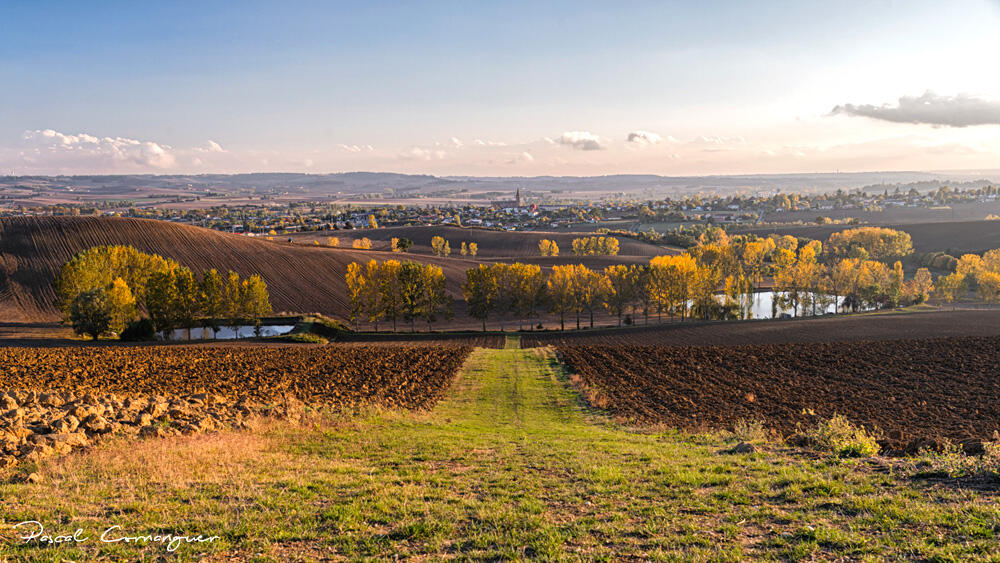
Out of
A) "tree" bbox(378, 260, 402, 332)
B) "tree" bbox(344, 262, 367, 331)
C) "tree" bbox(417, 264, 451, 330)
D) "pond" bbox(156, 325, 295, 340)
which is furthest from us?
"tree" bbox(344, 262, 367, 331)

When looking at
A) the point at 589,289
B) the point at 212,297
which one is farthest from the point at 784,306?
the point at 212,297

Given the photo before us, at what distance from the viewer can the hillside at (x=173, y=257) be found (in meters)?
88.4

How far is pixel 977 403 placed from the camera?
2888 cm

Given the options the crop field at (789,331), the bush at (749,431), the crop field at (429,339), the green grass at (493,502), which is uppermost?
the green grass at (493,502)

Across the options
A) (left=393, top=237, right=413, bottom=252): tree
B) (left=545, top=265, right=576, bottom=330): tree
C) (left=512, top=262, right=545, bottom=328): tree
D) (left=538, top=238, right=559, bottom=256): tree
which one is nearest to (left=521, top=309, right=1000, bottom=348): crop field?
(left=545, top=265, right=576, bottom=330): tree

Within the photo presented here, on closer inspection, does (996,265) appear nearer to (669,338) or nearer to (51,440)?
(669,338)

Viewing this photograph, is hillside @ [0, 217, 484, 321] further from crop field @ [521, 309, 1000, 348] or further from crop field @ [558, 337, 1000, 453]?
crop field @ [558, 337, 1000, 453]

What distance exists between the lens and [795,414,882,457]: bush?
1697 centimetres

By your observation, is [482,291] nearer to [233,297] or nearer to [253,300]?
[253,300]

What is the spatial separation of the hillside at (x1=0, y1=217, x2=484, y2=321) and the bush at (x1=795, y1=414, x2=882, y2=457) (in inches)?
3127

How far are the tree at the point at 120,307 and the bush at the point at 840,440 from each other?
2832 inches

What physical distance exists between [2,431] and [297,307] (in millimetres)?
76803

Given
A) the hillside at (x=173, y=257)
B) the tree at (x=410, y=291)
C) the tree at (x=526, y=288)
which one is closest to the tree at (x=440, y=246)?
the hillside at (x=173, y=257)

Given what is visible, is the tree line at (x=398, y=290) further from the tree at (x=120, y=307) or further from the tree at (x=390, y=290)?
the tree at (x=120, y=307)
